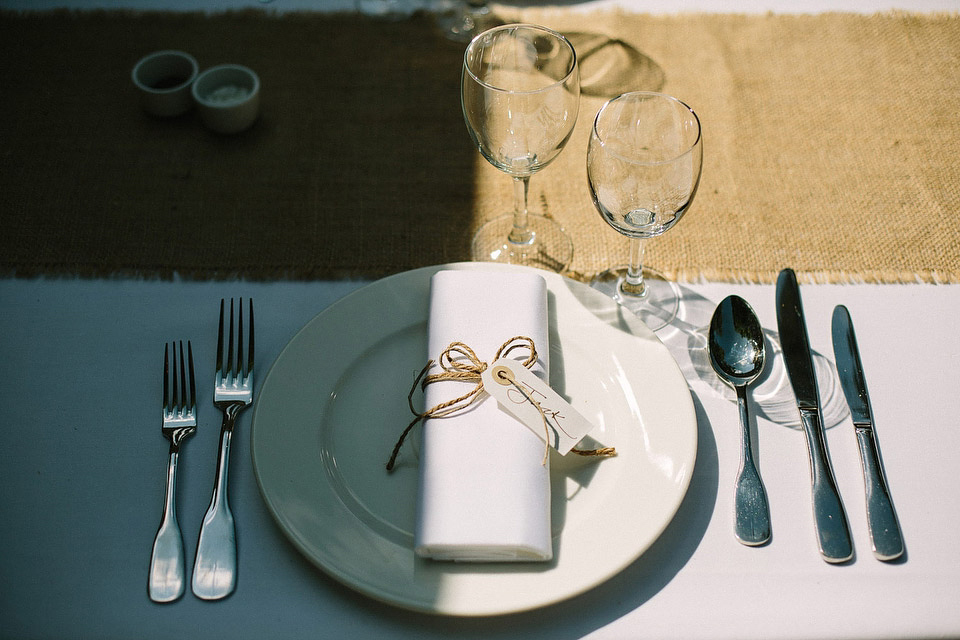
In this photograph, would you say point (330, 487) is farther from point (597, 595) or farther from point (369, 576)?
point (597, 595)

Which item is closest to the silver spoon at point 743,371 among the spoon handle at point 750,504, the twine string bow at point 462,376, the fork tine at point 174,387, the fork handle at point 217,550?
the spoon handle at point 750,504

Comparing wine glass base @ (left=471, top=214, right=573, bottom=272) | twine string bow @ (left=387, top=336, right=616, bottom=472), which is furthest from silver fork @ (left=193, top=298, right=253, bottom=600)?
wine glass base @ (left=471, top=214, right=573, bottom=272)

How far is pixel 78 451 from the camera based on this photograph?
0.72m

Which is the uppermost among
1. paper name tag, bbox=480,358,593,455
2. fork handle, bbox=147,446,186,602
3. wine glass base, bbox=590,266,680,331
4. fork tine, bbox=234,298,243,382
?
wine glass base, bbox=590,266,680,331

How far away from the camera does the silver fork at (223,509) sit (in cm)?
62

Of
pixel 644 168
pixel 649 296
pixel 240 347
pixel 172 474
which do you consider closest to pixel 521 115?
pixel 644 168

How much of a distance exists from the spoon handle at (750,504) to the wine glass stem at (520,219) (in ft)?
1.14

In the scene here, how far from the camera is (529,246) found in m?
0.90

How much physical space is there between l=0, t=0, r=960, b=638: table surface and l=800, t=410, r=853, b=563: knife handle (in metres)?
0.01

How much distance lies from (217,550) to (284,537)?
6 cm

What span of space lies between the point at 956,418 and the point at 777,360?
0.18 metres

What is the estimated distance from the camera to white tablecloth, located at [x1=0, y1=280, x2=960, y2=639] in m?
0.61

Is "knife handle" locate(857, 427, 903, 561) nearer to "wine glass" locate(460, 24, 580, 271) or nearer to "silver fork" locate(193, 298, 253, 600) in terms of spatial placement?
"wine glass" locate(460, 24, 580, 271)

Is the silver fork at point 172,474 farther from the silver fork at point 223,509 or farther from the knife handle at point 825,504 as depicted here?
the knife handle at point 825,504
